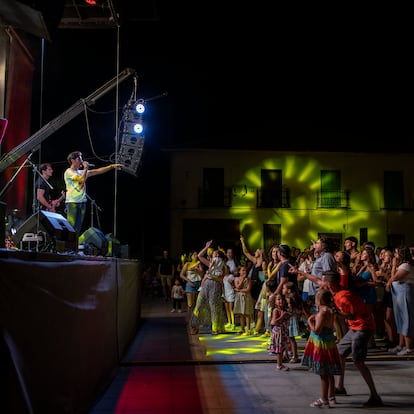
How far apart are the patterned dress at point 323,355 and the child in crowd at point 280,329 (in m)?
1.87

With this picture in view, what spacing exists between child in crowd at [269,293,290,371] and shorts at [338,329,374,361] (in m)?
1.90

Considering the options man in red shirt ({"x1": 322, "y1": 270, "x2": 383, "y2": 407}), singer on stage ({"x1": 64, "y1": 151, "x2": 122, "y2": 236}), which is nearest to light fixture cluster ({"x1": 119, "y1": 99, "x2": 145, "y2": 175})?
singer on stage ({"x1": 64, "y1": 151, "x2": 122, "y2": 236})

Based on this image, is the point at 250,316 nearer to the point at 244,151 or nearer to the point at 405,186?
the point at 244,151

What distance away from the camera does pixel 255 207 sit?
3033 cm

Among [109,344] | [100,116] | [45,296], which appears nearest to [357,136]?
[100,116]

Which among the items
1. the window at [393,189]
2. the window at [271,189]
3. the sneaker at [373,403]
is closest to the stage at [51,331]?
the sneaker at [373,403]

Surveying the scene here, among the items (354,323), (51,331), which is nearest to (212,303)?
(354,323)

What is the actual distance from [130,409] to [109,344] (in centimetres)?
144

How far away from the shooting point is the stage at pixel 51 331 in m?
2.68

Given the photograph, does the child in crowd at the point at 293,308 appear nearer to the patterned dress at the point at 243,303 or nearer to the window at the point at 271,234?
the patterned dress at the point at 243,303

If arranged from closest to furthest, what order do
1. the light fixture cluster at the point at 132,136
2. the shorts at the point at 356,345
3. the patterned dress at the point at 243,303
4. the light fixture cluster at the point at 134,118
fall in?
the shorts at the point at 356,345, the light fixture cluster at the point at 132,136, the light fixture cluster at the point at 134,118, the patterned dress at the point at 243,303

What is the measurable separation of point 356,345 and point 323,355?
40 cm

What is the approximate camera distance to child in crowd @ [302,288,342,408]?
5.63 meters

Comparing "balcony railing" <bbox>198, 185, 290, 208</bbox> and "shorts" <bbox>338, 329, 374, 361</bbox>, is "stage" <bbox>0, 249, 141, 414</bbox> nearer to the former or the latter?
"shorts" <bbox>338, 329, 374, 361</bbox>
